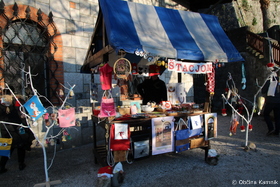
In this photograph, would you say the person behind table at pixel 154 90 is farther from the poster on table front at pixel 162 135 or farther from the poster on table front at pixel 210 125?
the poster on table front at pixel 162 135

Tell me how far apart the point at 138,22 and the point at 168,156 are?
3.23 m

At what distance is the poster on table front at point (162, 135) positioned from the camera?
360 cm

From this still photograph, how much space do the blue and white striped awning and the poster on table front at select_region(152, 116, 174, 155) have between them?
1267 millimetres

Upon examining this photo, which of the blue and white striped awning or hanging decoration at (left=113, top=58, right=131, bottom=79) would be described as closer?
the blue and white striped awning

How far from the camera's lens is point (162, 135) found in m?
3.68

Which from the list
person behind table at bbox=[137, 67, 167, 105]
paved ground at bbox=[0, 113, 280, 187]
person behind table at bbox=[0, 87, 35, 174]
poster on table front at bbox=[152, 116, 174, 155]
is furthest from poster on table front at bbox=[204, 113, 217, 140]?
person behind table at bbox=[0, 87, 35, 174]

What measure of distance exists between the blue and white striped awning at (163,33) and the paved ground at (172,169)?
2276 millimetres

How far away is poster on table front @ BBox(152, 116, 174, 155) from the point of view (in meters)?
3.60

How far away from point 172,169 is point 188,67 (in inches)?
85.0

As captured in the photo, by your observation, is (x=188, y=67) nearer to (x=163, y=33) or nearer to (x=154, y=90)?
(x=163, y=33)

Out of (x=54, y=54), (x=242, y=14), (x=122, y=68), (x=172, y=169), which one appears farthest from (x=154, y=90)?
(x=242, y=14)

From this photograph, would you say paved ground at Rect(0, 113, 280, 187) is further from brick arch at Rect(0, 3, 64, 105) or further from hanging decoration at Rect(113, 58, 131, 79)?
hanging decoration at Rect(113, 58, 131, 79)

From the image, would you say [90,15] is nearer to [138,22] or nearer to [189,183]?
[138,22]

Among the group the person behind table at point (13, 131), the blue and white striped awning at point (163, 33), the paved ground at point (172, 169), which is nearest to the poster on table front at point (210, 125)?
the paved ground at point (172, 169)
